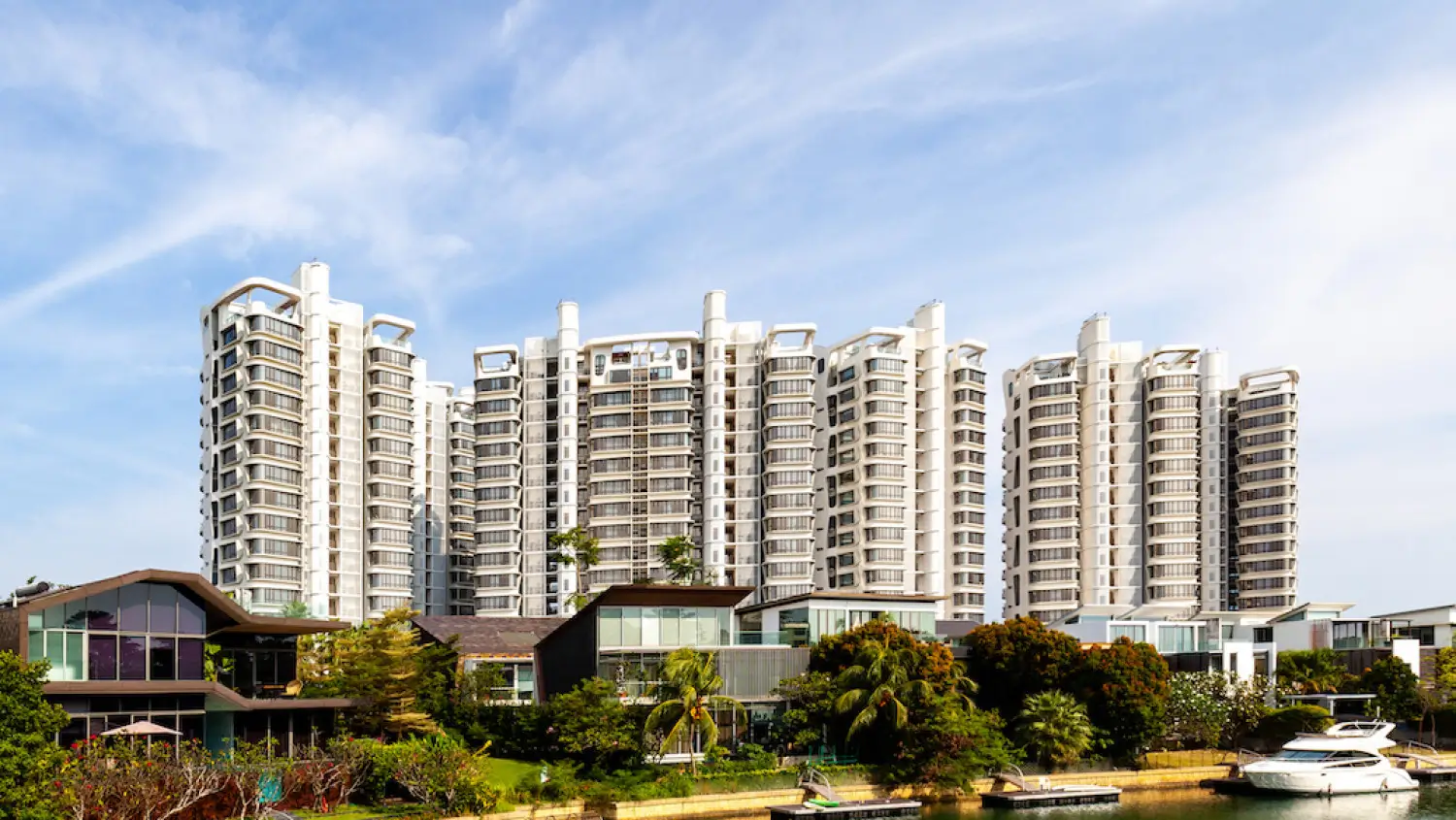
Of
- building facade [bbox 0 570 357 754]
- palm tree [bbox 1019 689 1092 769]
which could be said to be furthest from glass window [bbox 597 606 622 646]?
palm tree [bbox 1019 689 1092 769]

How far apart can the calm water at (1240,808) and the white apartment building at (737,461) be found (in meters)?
64.1

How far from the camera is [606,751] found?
167 feet

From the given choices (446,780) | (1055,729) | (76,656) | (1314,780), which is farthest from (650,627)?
(1314,780)

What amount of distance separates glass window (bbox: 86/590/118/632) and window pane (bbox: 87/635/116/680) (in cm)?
18

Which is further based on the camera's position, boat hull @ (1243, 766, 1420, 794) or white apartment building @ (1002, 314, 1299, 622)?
white apartment building @ (1002, 314, 1299, 622)

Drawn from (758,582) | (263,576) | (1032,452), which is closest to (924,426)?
(1032,452)

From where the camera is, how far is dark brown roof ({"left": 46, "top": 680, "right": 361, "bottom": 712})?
40969mm

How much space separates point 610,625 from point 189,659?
55.4 ft

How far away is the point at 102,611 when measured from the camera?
42.5m

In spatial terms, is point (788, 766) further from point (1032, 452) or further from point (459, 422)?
point (459, 422)

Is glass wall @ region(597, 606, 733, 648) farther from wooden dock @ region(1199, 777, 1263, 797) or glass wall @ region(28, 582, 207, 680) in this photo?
wooden dock @ region(1199, 777, 1263, 797)

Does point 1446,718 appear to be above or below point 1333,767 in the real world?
below

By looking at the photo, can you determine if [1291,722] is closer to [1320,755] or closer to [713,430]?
[1320,755]

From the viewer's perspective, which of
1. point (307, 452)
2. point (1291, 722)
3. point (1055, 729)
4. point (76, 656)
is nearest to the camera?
point (76, 656)
